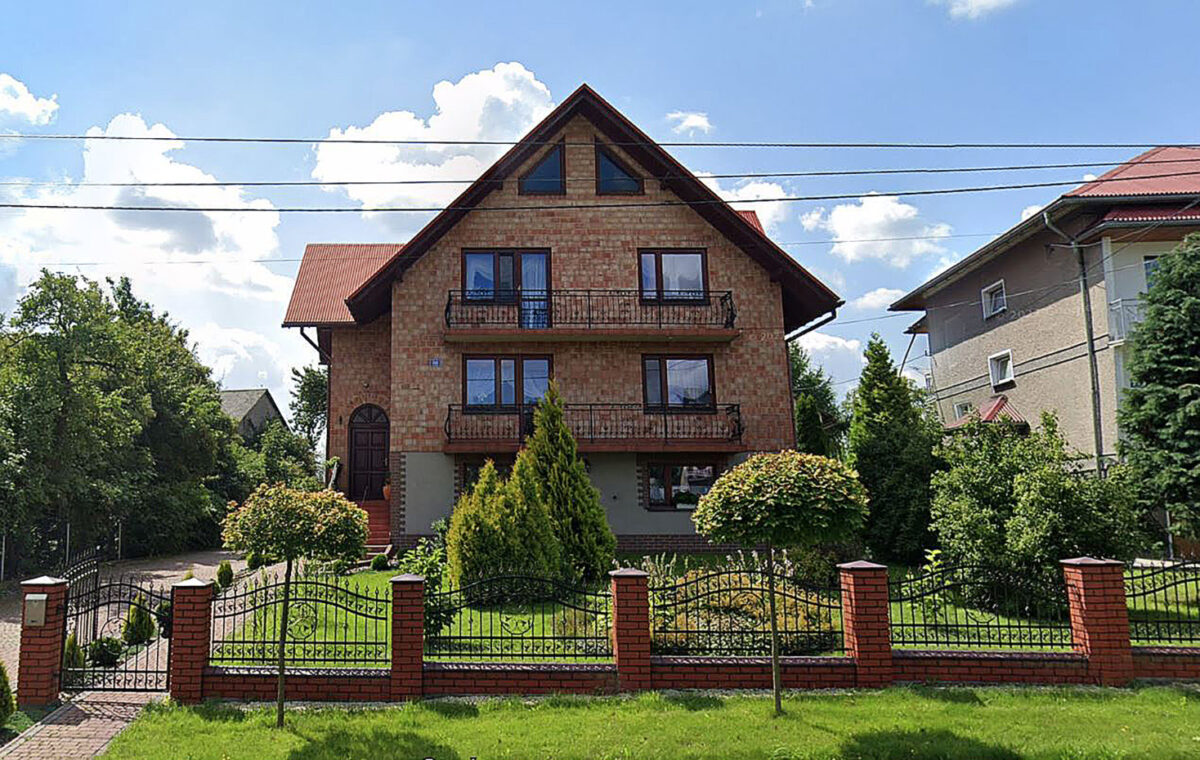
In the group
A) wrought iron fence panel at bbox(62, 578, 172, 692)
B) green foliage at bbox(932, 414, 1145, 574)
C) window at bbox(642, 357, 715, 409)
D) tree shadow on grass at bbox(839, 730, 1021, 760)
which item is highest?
window at bbox(642, 357, 715, 409)

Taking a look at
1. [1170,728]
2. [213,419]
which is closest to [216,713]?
[1170,728]

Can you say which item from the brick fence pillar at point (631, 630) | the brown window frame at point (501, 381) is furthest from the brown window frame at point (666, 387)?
the brick fence pillar at point (631, 630)

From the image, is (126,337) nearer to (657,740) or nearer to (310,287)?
(310,287)

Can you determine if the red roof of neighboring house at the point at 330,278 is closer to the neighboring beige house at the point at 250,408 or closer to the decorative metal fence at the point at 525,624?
the decorative metal fence at the point at 525,624

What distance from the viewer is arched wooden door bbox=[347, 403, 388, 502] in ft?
72.9

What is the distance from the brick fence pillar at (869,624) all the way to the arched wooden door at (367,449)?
16.7 m

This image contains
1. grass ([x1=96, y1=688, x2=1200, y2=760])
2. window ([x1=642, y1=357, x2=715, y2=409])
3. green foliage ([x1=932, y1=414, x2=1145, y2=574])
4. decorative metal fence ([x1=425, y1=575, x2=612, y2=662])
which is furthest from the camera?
window ([x1=642, y1=357, x2=715, y2=409])

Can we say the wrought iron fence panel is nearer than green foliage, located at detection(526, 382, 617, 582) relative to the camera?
Yes

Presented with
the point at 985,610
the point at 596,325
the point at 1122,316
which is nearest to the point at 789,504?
the point at 985,610

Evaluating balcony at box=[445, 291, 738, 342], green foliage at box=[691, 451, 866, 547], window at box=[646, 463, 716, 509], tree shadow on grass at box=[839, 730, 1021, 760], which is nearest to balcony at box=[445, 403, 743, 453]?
window at box=[646, 463, 716, 509]

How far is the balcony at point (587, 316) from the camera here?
18.7 meters

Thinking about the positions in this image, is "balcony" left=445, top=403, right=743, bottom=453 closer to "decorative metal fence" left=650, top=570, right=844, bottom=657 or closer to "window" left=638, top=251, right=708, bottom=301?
"window" left=638, top=251, right=708, bottom=301

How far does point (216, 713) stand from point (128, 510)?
16.3m

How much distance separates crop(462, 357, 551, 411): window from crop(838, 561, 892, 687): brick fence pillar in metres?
11.8
